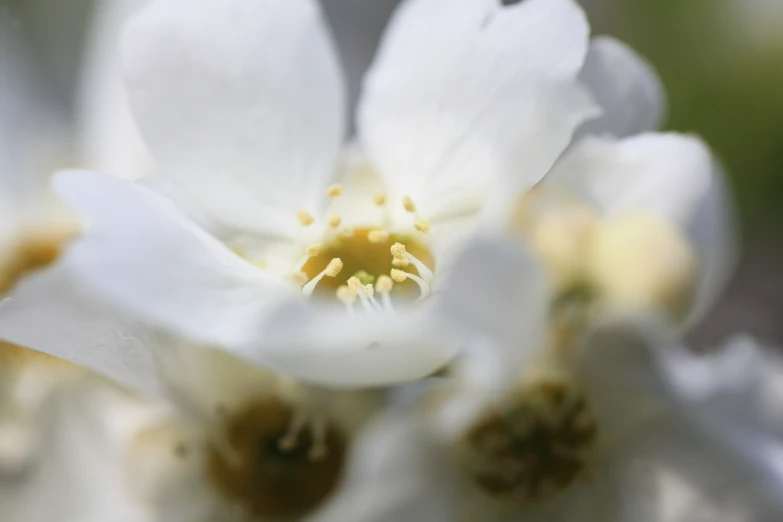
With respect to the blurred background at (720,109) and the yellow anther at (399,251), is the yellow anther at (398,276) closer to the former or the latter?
the yellow anther at (399,251)

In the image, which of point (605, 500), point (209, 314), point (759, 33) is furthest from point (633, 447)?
point (759, 33)

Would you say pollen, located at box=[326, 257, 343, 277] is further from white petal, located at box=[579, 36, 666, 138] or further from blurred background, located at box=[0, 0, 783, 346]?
blurred background, located at box=[0, 0, 783, 346]

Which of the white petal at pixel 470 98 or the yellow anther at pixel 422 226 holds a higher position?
the white petal at pixel 470 98

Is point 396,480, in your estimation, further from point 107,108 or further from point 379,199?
point 107,108

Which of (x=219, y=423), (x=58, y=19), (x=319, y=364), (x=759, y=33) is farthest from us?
(x=58, y=19)

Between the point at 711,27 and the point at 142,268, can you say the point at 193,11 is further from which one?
the point at 711,27

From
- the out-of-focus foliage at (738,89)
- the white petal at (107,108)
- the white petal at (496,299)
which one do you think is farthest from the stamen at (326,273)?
the out-of-focus foliage at (738,89)
